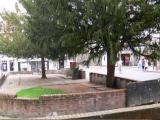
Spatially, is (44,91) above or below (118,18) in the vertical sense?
below

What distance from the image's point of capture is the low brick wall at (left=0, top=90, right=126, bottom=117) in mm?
14102

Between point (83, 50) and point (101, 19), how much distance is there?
2.94 m

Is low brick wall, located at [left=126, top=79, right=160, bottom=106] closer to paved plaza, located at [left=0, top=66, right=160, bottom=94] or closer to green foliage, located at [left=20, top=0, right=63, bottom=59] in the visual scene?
green foliage, located at [left=20, top=0, right=63, bottom=59]

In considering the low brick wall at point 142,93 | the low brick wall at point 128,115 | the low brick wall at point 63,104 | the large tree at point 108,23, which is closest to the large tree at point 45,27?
the large tree at point 108,23

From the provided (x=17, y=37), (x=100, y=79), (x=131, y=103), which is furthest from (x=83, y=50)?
(x=17, y=37)

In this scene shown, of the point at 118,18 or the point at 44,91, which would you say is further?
the point at 44,91

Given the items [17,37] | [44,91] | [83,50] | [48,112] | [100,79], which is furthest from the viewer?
[17,37]

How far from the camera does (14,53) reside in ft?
115

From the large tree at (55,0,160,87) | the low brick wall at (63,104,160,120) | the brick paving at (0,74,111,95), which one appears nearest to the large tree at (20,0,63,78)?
the large tree at (55,0,160,87)

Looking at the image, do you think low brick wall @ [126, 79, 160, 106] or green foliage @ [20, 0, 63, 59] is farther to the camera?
green foliage @ [20, 0, 63, 59]

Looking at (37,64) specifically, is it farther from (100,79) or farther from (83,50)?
(83,50)

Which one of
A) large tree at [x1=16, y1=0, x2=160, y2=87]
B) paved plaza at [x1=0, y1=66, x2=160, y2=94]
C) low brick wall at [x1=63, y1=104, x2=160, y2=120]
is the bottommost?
paved plaza at [x1=0, y1=66, x2=160, y2=94]

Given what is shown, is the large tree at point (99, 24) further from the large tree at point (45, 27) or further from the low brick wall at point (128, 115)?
the low brick wall at point (128, 115)

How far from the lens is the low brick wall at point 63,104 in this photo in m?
14.1
